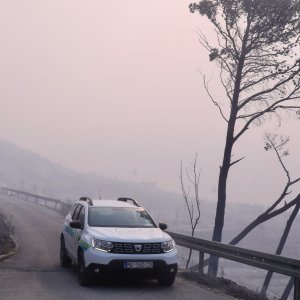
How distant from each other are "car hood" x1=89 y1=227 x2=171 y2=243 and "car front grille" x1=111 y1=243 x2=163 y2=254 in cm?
7

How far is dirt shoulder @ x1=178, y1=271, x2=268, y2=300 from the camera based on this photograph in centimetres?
1068

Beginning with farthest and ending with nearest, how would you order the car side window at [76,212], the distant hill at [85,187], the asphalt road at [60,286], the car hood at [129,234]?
the distant hill at [85,187] → the car side window at [76,212] → the car hood at [129,234] → the asphalt road at [60,286]

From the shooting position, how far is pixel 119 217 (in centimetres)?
1207

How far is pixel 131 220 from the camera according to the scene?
1205 cm

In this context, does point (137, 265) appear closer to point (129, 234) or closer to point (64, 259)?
point (129, 234)

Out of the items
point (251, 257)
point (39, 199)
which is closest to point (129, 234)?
point (251, 257)

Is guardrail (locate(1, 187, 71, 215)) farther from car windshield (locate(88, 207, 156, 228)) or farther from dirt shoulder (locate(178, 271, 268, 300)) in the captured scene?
car windshield (locate(88, 207, 156, 228))

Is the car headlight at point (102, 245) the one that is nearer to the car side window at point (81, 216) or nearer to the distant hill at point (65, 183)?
the car side window at point (81, 216)

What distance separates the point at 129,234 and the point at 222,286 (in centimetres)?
232

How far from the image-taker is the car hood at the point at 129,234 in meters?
10.6

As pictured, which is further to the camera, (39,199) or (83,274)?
(39,199)

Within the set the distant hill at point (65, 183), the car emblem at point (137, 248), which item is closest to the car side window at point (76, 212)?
the car emblem at point (137, 248)

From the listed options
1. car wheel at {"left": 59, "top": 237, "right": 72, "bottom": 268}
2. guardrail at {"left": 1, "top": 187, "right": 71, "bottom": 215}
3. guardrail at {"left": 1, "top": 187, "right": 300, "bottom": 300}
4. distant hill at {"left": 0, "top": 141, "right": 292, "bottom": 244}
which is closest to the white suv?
guardrail at {"left": 1, "top": 187, "right": 300, "bottom": 300}

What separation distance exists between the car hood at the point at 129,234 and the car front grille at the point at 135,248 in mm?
73
